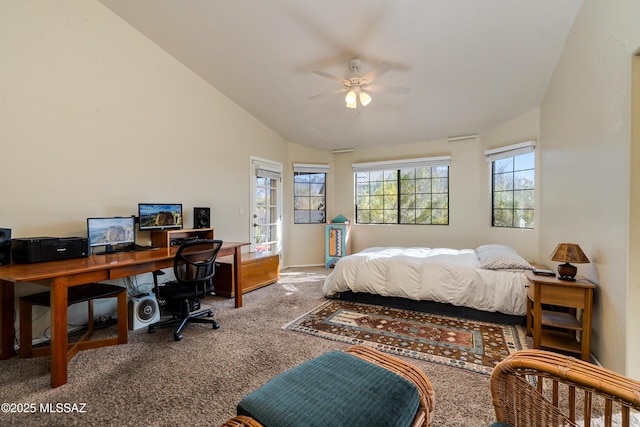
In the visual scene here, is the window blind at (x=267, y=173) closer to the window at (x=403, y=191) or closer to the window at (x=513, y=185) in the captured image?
the window at (x=403, y=191)

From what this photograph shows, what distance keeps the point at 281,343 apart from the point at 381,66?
261cm

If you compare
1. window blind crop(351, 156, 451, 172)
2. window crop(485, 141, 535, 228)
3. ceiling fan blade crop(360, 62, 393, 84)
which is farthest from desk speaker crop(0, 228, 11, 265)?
window crop(485, 141, 535, 228)

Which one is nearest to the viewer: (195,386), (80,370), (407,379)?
(407,379)

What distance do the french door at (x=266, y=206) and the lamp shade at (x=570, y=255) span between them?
394 centimetres

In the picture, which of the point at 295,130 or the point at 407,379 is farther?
the point at 295,130

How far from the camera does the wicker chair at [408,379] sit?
3.18 feet

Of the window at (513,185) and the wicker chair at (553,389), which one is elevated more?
the window at (513,185)

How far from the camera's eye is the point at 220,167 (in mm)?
4262

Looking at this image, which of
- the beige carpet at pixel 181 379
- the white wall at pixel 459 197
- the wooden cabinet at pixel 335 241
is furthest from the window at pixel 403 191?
the beige carpet at pixel 181 379

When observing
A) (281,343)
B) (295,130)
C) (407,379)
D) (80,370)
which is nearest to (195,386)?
(281,343)

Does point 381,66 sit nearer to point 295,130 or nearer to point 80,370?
point 295,130

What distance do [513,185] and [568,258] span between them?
95.0 inches

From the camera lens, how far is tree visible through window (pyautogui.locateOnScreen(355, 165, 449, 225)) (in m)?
5.23

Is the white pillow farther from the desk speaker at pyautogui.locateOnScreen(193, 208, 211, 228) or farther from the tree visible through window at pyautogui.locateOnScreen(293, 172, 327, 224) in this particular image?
the tree visible through window at pyautogui.locateOnScreen(293, 172, 327, 224)
